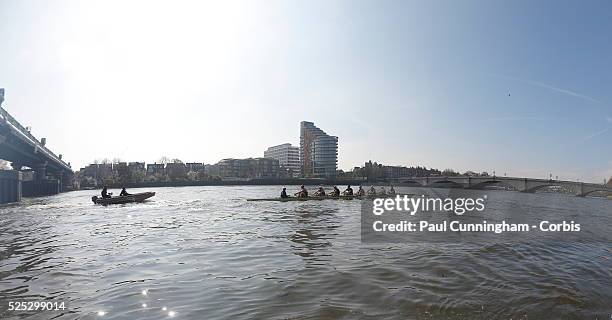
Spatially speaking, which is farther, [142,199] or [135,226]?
[142,199]

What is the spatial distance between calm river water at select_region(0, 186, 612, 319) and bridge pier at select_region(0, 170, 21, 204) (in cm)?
4396

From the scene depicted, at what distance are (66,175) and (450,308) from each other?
145840 millimetres

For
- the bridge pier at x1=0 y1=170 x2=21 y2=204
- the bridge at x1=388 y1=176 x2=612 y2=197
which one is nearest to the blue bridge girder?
the bridge pier at x1=0 y1=170 x2=21 y2=204

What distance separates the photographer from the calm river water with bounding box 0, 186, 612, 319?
384 inches

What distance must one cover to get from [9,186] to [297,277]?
6672cm

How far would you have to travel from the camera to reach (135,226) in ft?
88.5

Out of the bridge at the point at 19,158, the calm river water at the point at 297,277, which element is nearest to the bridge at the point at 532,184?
the calm river water at the point at 297,277

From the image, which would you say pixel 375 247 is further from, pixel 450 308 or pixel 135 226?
pixel 135 226

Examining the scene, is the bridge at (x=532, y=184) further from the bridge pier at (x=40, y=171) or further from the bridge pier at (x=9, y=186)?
the bridge pier at (x=40, y=171)

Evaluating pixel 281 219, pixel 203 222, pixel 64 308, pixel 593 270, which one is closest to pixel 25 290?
pixel 64 308

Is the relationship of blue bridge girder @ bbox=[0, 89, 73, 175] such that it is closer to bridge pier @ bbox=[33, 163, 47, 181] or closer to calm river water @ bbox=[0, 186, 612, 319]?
bridge pier @ bbox=[33, 163, 47, 181]

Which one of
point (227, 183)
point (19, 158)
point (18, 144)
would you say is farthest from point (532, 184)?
point (19, 158)

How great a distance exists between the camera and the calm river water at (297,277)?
975cm

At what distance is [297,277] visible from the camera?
1288 centimetres
